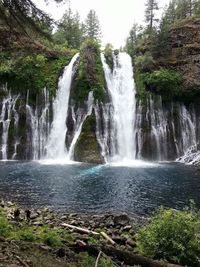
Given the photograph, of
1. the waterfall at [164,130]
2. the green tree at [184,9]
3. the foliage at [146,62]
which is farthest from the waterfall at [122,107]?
the green tree at [184,9]

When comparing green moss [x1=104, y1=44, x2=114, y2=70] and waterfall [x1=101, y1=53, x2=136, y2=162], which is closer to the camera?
waterfall [x1=101, y1=53, x2=136, y2=162]

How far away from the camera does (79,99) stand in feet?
124

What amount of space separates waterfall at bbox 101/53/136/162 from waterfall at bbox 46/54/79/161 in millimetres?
4319

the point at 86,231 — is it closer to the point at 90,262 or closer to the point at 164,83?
the point at 90,262

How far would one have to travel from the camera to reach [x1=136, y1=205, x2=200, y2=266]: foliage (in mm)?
9727

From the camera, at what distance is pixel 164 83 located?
39094mm

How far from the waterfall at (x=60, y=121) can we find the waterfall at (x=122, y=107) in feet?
14.2

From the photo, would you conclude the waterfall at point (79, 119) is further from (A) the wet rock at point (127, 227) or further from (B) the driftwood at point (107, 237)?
(B) the driftwood at point (107, 237)

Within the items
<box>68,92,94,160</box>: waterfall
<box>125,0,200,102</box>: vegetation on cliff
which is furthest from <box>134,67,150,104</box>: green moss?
→ <box>68,92,94,160</box>: waterfall

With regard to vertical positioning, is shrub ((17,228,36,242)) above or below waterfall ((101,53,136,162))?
below

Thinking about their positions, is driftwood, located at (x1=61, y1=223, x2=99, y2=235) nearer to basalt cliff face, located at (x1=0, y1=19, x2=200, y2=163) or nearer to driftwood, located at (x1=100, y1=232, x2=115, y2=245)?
driftwood, located at (x1=100, y1=232, x2=115, y2=245)

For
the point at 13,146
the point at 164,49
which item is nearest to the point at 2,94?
the point at 13,146

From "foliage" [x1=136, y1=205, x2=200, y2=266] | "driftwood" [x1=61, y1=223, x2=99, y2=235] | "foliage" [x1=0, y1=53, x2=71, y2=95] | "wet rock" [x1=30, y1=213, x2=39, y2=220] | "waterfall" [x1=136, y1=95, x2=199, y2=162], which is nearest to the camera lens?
"foliage" [x1=136, y1=205, x2=200, y2=266]

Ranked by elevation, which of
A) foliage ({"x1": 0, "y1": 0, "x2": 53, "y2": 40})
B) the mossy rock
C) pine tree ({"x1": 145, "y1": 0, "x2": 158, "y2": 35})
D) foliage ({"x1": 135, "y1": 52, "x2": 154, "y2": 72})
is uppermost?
pine tree ({"x1": 145, "y1": 0, "x2": 158, "y2": 35})
